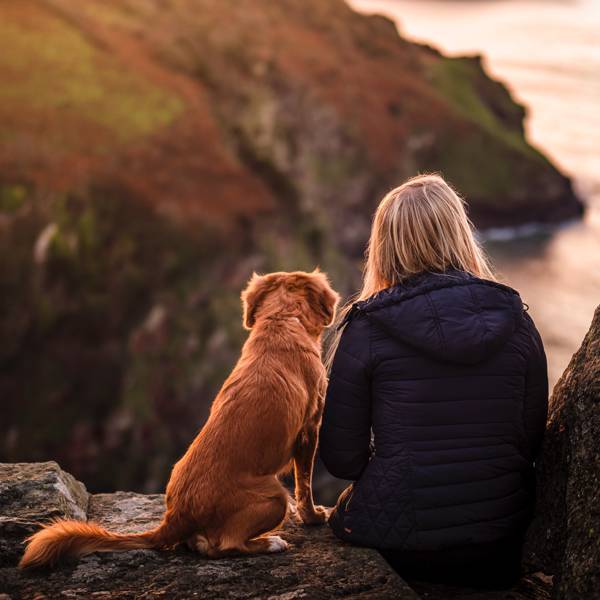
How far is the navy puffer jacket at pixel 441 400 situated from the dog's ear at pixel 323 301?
109 centimetres

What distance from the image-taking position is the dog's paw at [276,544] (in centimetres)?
438

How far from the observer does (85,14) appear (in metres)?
42.9

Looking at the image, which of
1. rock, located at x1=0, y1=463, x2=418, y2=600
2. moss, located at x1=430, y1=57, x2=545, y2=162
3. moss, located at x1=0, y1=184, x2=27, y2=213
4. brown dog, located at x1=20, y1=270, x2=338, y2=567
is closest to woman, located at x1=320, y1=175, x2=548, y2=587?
rock, located at x1=0, y1=463, x2=418, y2=600

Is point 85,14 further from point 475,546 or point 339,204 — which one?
point 475,546

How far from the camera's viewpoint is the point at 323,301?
16.5 ft

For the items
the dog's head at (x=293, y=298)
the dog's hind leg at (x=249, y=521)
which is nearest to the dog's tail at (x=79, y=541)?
the dog's hind leg at (x=249, y=521)

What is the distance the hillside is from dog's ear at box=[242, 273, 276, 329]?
19508 millimetres

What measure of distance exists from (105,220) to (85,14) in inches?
798

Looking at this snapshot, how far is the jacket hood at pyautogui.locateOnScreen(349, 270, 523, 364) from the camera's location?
362 centimetres

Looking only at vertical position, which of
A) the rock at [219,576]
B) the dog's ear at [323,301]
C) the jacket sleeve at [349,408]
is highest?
the dog's ear at [323,301]

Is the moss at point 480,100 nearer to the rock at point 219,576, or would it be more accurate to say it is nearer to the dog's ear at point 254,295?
the dog's ear at point 254,295

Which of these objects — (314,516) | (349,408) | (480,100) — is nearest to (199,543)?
(314,516)

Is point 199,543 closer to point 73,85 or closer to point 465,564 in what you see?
point 465,564

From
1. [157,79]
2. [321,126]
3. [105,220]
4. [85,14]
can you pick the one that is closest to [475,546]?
[105,220]
